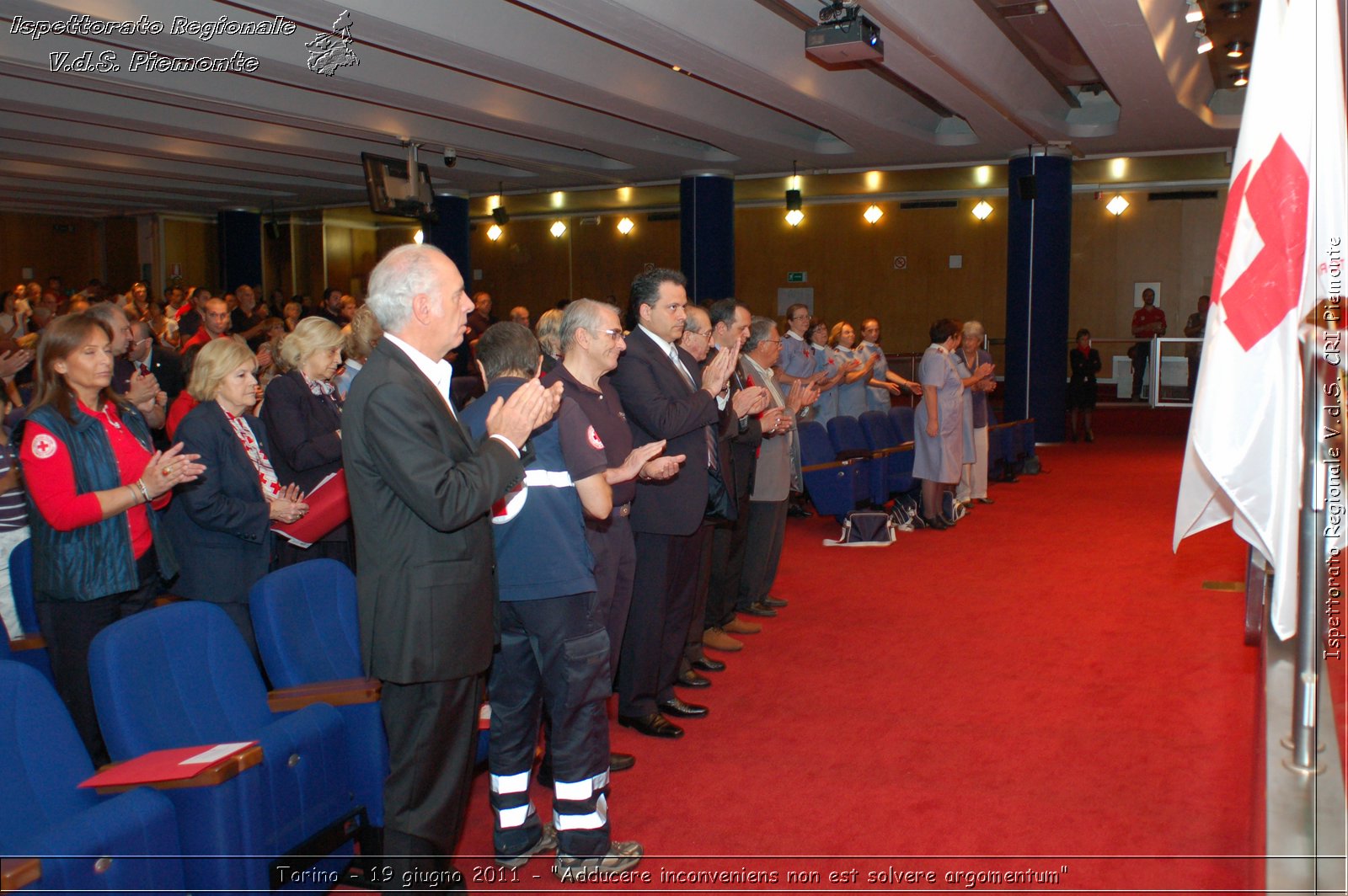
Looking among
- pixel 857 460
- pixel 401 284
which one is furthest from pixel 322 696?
pixel 857 460

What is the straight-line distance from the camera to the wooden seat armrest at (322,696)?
9.32ft

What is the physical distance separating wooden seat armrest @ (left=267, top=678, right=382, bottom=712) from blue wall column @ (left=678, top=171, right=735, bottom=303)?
1225 centimetres

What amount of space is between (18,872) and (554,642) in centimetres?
139

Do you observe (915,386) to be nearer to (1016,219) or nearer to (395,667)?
(1016,219)

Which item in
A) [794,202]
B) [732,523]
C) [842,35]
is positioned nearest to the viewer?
[732,523]

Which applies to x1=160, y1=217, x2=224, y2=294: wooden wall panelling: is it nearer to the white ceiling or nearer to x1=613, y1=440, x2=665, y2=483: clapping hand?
the white ceiling

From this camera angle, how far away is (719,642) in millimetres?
5137

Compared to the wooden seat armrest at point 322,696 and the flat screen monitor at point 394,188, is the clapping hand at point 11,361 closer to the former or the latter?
the wooden seat armrest at point 322,696

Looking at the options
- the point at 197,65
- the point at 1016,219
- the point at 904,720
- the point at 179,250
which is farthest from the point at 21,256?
the point at 904,720

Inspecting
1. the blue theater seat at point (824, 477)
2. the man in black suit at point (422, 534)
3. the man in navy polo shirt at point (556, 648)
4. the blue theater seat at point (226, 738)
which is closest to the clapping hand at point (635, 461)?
the man in navy polo shirt at point (556, 648)

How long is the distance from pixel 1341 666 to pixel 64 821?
352 cm

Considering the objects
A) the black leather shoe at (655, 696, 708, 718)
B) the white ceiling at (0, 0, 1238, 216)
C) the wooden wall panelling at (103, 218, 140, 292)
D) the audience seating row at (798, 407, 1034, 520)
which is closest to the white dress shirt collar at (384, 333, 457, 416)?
the black leather shoe at (655, 696, 708, 718)

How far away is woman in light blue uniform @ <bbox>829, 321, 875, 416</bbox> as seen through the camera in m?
9.18

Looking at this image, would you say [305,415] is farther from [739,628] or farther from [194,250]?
[194,250]
